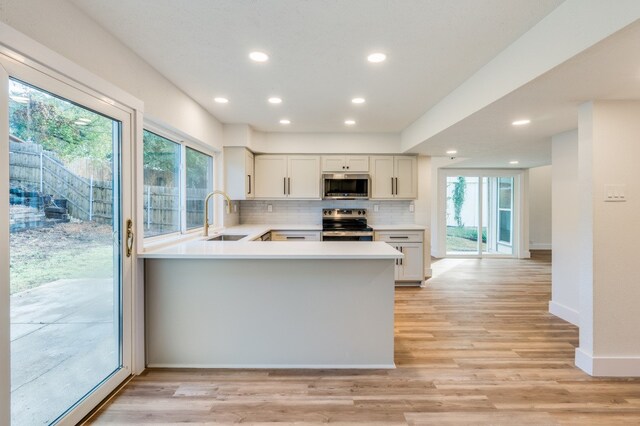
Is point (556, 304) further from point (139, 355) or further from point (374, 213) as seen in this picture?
point (139, 355)

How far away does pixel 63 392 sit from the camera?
176cm

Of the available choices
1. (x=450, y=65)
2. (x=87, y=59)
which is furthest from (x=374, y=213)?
(x=87, y=59)

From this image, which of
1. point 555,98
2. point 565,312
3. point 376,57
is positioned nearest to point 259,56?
point 376,57

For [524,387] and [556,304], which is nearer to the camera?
[524,387]

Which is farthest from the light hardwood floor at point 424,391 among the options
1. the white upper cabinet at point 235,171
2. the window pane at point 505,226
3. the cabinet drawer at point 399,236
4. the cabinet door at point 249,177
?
the window pane at point 505,226

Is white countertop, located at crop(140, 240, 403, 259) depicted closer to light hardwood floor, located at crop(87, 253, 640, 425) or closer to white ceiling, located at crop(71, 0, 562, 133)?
light hardwood floor, located at crop(87, 253, 640, 425)

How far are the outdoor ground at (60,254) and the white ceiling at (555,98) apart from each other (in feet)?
9.59

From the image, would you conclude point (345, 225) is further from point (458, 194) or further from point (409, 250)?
point (458, 194)

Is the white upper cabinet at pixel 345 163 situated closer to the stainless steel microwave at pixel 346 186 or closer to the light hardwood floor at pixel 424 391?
the stainless steel microwave at pixel 346 186

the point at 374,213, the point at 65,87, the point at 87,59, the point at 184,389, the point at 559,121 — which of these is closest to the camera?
the point at 65,87

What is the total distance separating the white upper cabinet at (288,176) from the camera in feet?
16.5

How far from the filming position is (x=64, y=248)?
5.69ft

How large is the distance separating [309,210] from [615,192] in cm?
386

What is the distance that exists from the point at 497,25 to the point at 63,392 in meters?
3.34
